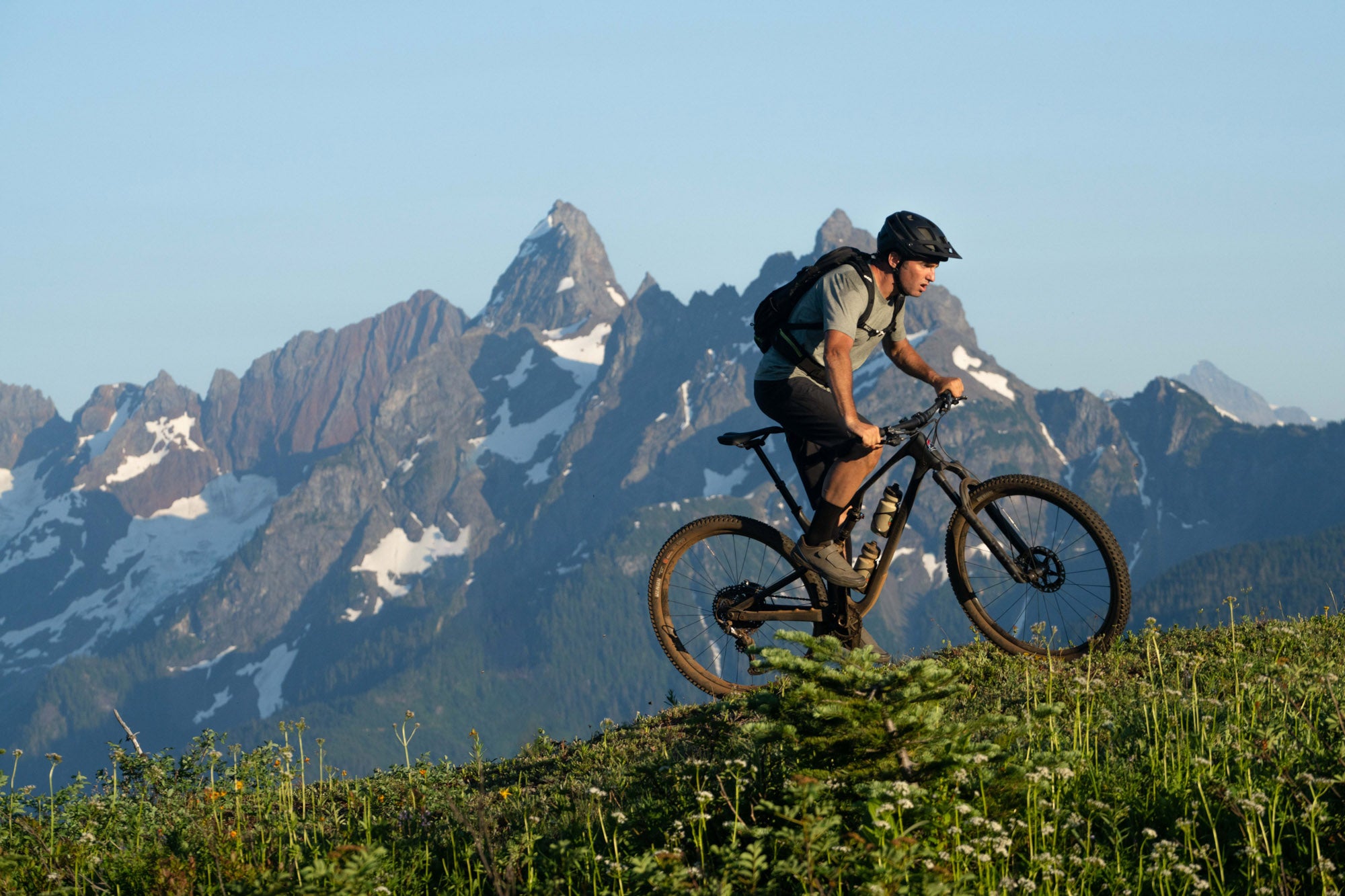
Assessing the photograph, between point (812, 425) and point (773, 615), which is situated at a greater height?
point (812, 425)

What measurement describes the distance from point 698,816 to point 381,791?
175 inches

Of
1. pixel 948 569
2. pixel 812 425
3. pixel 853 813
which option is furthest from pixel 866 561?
pixel 853 813

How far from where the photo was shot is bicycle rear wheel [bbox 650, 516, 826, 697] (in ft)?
30.7

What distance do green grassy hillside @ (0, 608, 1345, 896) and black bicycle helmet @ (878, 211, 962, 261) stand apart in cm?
307

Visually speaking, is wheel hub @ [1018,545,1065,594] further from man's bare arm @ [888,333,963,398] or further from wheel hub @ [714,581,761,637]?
wheel hub @ [714,581,761,637]

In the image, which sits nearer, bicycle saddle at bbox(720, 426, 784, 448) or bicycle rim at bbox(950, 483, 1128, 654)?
bicycle rim at bbox(950, 483, 1128, 654)

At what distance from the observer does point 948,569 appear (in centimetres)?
Answer: 919

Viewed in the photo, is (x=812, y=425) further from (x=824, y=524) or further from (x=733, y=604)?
(x=733, y=604)

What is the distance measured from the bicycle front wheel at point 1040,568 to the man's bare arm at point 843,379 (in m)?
0.92

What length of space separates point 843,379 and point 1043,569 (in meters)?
1.95

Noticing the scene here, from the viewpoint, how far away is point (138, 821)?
6.87m

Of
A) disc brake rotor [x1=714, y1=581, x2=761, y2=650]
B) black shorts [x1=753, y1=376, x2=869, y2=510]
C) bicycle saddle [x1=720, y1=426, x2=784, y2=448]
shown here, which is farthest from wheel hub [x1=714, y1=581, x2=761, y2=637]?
bicycle saddle [x1=720, y1=426, x2=784, y2=448]

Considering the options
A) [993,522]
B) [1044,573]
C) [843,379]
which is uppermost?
[843,379]

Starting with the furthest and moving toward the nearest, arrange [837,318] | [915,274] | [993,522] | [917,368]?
[917,368] → [993,522] → [915,274] → [837,318]
